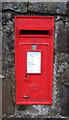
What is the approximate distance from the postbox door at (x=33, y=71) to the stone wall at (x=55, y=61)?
0.16m

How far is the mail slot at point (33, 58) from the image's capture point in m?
3.20

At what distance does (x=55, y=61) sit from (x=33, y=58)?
1.15ft

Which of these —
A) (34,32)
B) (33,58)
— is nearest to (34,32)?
(34,32)

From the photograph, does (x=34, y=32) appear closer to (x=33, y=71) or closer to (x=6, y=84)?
(x=33, y=71)

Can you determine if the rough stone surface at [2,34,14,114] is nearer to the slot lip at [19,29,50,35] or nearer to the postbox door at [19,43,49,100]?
the postbox door at [19,43,49,100]

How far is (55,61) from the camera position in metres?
3.37

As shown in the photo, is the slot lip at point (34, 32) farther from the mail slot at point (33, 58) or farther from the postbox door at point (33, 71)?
the postbox door at point (33, 71)

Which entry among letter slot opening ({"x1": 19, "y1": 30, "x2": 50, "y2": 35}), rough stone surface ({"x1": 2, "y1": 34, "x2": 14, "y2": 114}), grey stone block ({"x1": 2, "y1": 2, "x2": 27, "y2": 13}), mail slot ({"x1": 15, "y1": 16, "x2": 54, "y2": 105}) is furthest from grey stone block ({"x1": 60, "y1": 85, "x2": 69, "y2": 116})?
grey stone block ({"x1": 2, "y1": 2, "x2": 27, "y2": 13})

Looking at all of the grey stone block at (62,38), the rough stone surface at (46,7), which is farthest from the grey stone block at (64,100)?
the rough stone surface at (46,7)

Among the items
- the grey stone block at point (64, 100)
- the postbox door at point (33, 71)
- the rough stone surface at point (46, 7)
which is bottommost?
the grey stone block at point (64, 100)

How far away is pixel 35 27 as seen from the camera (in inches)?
126

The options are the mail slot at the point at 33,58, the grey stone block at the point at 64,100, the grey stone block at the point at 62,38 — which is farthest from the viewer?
the grey stone block at the point at 64,100

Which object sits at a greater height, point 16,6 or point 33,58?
point 16,6

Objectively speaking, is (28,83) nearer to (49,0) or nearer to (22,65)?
(22,65)
